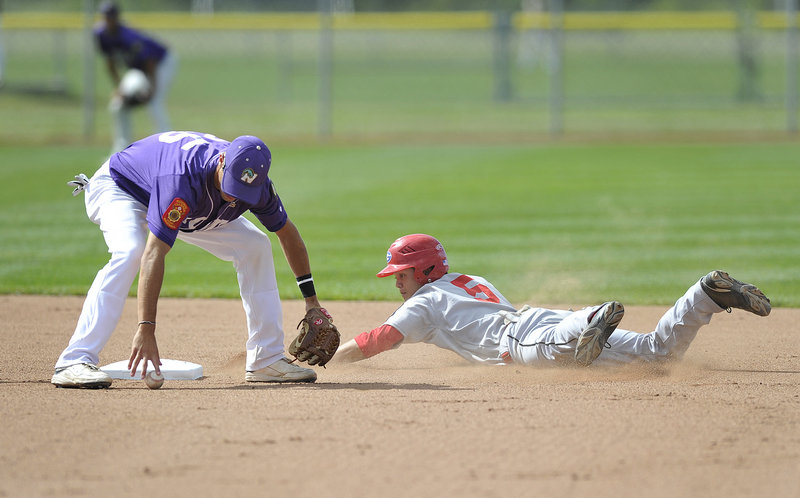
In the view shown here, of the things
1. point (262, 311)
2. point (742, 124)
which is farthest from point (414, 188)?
point (742, 124)

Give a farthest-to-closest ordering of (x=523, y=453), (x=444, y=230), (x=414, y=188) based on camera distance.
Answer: (x=414, y=188)
(x=444, y=230)
(x=523, y=453)

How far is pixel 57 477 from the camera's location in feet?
12.2

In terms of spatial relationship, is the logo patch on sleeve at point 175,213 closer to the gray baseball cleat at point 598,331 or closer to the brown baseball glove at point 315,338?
the brown baseball glove at point 315,338

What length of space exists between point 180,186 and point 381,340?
1.40 m

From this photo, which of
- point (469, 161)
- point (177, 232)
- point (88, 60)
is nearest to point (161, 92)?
point (88, 60)

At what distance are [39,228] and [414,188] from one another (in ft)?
18.1

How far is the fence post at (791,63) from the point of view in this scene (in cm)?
2167

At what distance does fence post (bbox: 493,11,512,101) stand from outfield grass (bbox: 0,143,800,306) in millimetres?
6439

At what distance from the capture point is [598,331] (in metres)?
5.14

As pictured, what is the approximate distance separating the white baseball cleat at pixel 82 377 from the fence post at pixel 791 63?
65.5 feet

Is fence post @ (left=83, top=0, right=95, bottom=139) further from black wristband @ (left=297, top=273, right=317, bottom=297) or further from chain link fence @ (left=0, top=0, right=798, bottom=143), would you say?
black wristband @ (left=297, top=273, right=317, bottom=297)

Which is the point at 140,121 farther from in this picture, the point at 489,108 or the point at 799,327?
the point at 799,327

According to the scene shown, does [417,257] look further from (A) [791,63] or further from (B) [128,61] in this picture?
(A) [791,63]

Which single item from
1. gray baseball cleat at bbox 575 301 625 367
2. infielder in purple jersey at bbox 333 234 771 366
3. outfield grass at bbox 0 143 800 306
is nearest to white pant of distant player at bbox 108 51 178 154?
outfield grass at bbox 0 143 800 306
